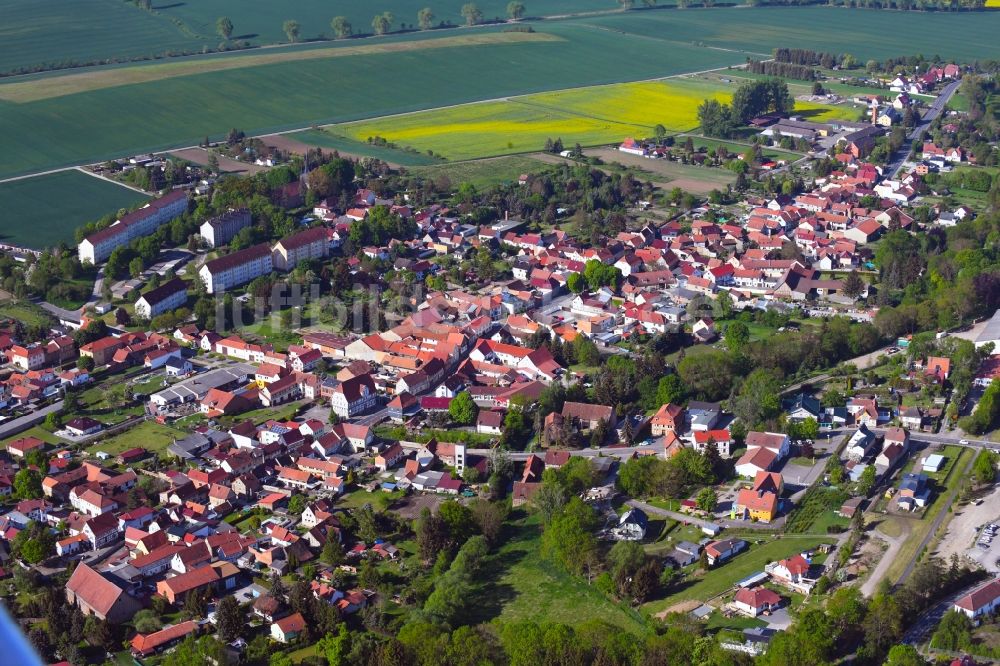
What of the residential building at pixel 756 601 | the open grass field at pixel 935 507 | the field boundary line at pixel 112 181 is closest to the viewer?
the residential building at pixel 756 601

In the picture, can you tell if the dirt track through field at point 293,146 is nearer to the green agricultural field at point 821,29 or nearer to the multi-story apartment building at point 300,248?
the multi-story apartment building at point 300,248

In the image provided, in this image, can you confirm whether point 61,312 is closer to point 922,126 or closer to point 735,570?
point 735,570

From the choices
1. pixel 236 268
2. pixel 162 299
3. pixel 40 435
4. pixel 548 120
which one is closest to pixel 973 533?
pixel 40 435

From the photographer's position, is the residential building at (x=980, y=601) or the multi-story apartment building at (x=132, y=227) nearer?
the residential building at (x=980, y=601)

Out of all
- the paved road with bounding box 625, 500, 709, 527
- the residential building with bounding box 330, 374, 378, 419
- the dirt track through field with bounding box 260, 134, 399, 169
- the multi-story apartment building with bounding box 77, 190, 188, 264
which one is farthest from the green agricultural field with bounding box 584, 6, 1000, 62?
the paved road with bounding box 625, 500, 709, 527

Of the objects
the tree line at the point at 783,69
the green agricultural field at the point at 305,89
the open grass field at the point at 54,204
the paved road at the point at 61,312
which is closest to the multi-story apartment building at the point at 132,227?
the open grass field at the point at 54,204

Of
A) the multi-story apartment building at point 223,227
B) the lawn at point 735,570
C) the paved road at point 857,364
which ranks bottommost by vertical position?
the lawn at point 735,570
